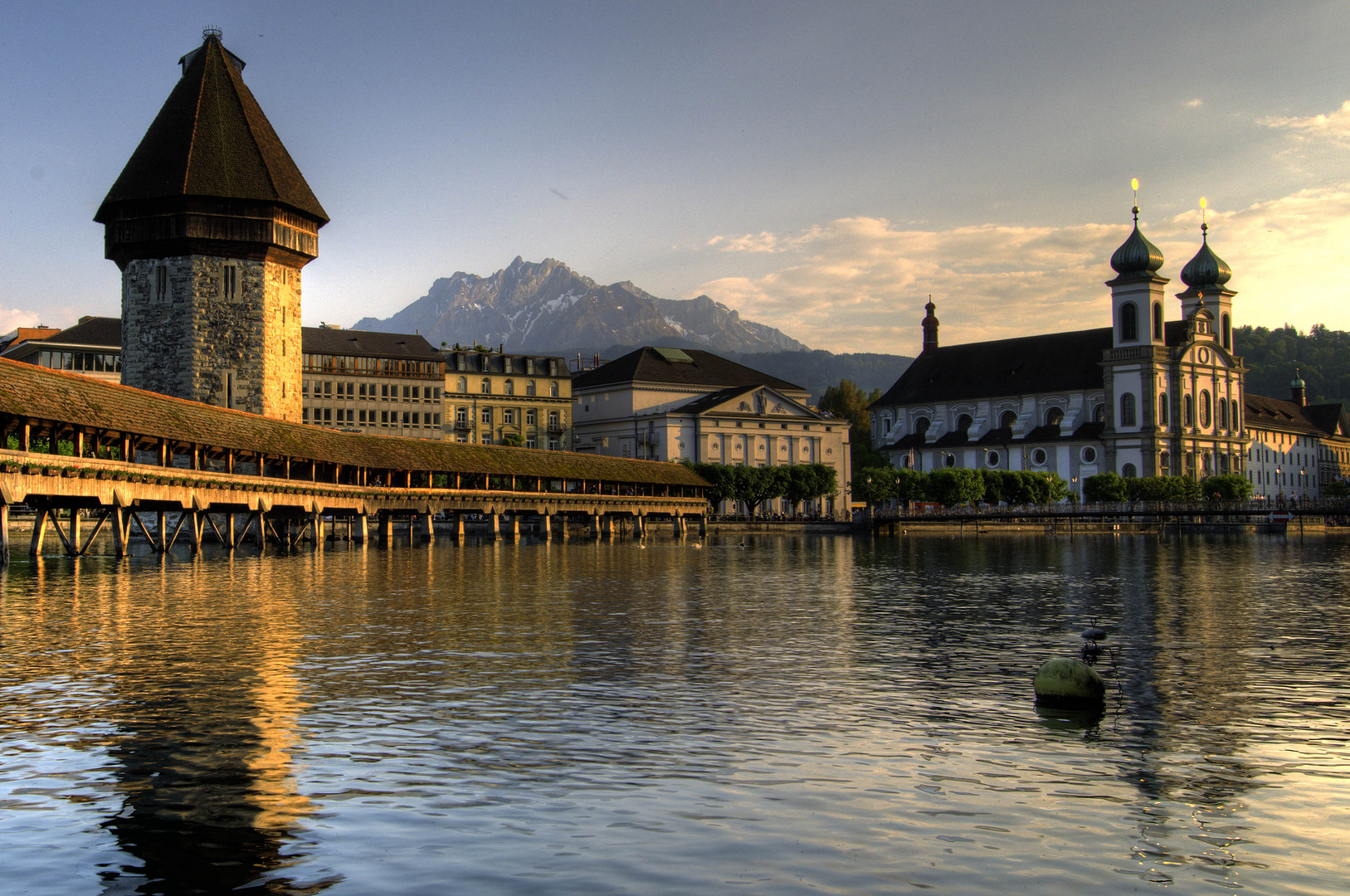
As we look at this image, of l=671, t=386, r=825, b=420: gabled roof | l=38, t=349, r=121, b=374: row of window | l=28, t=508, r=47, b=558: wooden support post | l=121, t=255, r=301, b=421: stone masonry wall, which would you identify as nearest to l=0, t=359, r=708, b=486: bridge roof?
l=121, t=255, r=301, b=421: stone masonry wall

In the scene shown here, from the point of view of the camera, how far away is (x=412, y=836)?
1005cm

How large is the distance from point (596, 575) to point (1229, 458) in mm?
118035

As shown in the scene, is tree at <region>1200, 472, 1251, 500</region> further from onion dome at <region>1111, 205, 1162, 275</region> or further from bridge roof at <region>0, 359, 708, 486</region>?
bridge roof at <region>0, 359, 708, 486</region>

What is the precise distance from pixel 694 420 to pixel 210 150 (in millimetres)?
62682

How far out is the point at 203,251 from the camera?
6925 centimetres

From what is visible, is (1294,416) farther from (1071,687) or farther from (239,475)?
(1071,687)

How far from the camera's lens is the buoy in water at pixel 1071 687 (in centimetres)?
1588

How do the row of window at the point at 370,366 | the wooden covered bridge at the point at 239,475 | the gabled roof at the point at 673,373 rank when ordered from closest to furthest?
the wooden covered bridge at the point at 239,475 → the row of window at the point at 370,366 → the gabled roof at the point at 673,373

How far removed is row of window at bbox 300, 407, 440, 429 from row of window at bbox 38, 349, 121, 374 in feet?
62.2

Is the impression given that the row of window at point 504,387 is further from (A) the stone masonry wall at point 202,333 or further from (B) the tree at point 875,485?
(A) the stone masonry wall at point 202,333

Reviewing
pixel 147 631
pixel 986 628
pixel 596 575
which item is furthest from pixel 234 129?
pixel 986 628

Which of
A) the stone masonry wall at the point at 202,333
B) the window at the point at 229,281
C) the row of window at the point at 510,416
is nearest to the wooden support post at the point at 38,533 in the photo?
the stone masonry wall at the point at 202,333

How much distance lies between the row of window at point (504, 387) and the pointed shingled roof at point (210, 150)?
5106 cm

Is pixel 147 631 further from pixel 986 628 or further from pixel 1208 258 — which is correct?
pixel 1208 258
